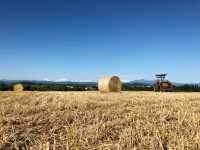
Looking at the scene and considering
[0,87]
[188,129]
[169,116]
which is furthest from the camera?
[0,87]

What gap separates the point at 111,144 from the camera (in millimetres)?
4719

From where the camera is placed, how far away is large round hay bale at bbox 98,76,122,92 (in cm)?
2364

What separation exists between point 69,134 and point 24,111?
3771 millimetres

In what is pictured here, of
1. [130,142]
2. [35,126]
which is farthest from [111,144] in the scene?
[35,126]

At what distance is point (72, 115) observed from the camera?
815 cm

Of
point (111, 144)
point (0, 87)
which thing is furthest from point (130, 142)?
point (0, 87)

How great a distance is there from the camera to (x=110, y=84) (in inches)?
937

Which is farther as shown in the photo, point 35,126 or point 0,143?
point 35,126

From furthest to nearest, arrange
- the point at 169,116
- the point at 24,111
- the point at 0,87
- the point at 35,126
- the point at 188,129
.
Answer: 1. the point at 0,87
2. the point at 24,111
3. the point at 169,116
4. the point at 35,126
5. the point at 188,129

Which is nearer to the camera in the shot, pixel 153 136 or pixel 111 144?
pixel 111 144

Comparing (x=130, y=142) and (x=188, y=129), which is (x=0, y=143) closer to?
(x=130, y=142)

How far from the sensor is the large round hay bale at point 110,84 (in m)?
23.6

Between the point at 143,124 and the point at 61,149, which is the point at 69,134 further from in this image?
the point at 143,124

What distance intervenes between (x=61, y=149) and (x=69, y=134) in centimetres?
86
